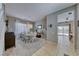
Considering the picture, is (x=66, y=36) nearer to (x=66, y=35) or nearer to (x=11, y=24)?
(x=66, y=35)

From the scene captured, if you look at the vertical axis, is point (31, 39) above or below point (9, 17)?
below

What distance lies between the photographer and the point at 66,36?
201 inches

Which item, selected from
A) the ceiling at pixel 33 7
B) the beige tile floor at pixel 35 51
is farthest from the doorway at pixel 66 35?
the ceiling at pixel 33 7

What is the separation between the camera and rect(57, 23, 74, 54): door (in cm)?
469

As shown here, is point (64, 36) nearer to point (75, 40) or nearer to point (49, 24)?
point (75, 40)

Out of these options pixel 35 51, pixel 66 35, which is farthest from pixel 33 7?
pixel 66 35

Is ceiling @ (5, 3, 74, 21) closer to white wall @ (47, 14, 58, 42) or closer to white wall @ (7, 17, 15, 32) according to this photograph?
white wall @ (47, 14, 58, 42)

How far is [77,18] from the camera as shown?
4359mm

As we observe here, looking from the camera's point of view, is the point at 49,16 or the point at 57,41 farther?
the point at 49,16

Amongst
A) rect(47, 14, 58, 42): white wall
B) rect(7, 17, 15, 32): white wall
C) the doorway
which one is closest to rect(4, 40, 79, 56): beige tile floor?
the doorway

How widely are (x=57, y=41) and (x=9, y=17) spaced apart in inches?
154

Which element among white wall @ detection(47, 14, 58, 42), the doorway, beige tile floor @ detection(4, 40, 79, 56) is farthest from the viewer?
white wall @ detection(47, 14, 58, 42)

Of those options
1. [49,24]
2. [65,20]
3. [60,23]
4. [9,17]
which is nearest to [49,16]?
[49,24]

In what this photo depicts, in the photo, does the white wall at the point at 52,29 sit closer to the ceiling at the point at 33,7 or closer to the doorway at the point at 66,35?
the doorway at the point at 66,35
